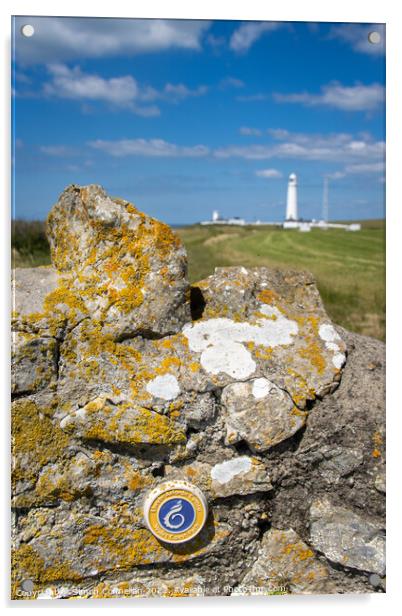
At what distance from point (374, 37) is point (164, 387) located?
3199mm

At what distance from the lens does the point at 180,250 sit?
317cm

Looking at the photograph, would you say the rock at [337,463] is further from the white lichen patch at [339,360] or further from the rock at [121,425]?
the rock at [121,425]

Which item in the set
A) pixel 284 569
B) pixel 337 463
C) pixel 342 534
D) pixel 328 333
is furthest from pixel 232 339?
pixel 284 569

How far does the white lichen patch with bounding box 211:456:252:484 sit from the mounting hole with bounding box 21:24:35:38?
329 cm

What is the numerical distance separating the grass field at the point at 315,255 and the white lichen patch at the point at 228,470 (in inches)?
69.8

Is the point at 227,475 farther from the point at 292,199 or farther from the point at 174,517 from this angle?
the point at 292,199

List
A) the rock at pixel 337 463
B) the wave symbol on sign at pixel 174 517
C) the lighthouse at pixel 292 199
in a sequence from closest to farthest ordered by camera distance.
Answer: the wave symbol on sign at pixel 174 517 < the rock at pixel 337 463 < the lighthouse at pixel 292 199

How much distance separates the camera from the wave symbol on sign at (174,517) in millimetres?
3080

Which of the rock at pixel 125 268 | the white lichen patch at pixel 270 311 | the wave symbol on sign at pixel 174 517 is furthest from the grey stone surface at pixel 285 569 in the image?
the rock at pixel 125 268

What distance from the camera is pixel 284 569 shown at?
3.32m

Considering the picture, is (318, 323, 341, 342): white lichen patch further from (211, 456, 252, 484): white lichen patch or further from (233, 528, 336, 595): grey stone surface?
(233, 528, 336, 595): grey stone surface

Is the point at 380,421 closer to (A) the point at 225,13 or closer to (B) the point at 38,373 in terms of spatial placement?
(B) the point at 38,373

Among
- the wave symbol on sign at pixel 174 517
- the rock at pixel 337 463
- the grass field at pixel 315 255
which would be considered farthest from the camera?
the grass field at pixel 315 255
